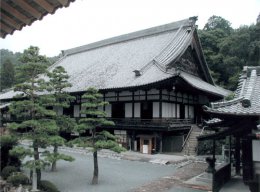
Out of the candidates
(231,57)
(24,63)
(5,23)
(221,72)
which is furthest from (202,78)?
(5,23)

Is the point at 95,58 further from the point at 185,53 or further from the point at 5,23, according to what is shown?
the point at 5,23

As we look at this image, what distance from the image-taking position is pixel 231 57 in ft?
120

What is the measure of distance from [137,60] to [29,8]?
71.9 ft

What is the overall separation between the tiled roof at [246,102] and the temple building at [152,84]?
26.4 ft

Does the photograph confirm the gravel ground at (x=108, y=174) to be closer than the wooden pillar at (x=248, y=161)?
No

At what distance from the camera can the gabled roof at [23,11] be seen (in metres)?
3.25

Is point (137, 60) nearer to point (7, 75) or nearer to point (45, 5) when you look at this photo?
point (45, 5)

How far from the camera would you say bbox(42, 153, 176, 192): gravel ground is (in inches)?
451

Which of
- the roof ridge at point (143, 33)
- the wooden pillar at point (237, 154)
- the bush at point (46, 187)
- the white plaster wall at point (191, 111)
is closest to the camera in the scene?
the bush at point (46, 187)

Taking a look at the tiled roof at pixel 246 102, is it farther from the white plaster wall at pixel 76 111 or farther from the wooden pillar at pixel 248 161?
the white plaster wall at pixel 76 111

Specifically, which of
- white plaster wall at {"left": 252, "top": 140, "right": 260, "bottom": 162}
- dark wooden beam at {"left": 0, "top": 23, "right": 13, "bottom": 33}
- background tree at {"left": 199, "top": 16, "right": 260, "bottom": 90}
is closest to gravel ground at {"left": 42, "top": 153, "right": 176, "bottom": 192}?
white plaster wall at {"left": 252, "top": 140, "right": 260, "bottom": 162}

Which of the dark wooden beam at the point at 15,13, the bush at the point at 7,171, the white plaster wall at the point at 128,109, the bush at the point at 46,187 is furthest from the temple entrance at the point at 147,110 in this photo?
the dark wooden beam at the point at 15,13

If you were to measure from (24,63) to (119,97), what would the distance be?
38.5ft

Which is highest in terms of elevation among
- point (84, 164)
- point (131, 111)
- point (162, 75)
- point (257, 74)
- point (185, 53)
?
point (185, 53)
